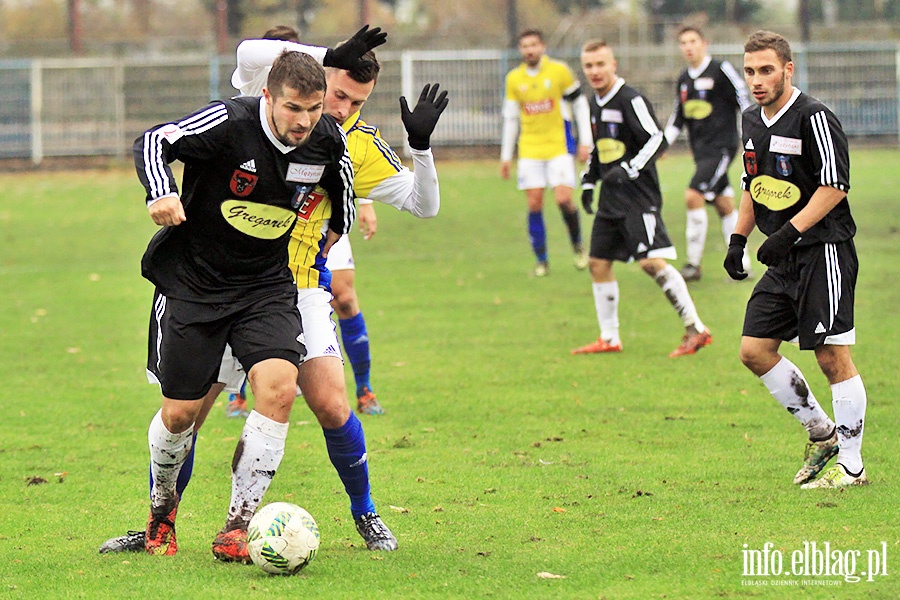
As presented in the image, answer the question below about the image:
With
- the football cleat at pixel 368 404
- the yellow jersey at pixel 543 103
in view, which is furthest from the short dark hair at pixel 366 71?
the yellow jersey at pixel 543 103

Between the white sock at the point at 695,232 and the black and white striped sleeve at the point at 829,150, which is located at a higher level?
the black and white striped sleeve at the point at 829,150

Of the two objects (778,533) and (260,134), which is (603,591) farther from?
(260,134)

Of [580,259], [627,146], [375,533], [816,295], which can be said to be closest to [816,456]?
[816,295]

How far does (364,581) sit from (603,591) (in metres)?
0.89

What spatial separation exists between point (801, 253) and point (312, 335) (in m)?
2.39

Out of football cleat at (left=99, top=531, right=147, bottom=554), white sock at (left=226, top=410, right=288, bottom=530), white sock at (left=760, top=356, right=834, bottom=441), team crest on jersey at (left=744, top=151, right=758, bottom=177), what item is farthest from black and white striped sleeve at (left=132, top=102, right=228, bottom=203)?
white sock at (left=760, top=356, right=834, bottom=441)

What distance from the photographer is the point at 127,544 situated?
515 centimetres

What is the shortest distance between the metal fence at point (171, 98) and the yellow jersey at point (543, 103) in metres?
14.3

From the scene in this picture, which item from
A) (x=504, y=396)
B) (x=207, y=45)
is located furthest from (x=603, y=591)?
(x=207, y=45)

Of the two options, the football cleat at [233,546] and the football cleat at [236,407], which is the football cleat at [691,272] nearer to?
the football cleat at [236,407]

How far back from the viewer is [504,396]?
8.52m

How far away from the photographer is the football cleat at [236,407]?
26.9 feet

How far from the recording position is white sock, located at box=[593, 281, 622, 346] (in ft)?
33.0

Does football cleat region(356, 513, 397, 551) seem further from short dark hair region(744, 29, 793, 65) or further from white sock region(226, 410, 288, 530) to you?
short dark hair region(744, 29, 793, 65)
